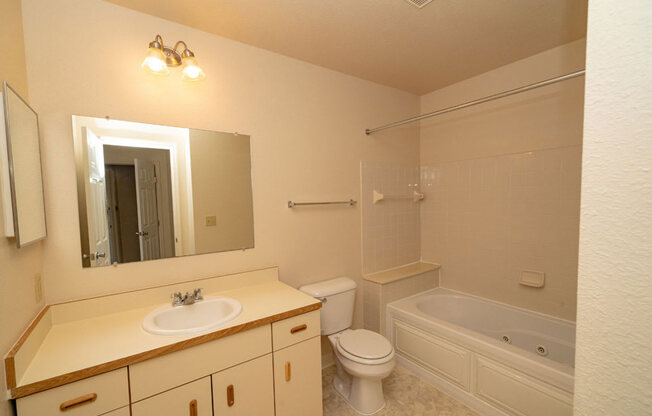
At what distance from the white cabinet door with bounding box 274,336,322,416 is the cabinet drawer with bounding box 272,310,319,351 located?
0.03m

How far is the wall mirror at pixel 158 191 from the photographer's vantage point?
1.44 meters

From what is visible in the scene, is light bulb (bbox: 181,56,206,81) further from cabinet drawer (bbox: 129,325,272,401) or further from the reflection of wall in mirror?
cabinet drawer (bbox: 129,325,272,401)

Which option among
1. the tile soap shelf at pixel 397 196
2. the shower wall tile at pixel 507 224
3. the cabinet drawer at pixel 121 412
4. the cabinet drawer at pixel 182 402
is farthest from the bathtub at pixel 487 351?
the cabinet drawer at pixel 121 412

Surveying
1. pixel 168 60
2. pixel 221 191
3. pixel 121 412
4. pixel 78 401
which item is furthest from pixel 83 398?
pixel 168 60

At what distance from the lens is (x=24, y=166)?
1103mm

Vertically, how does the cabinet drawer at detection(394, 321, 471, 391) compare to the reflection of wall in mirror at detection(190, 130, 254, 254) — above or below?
below

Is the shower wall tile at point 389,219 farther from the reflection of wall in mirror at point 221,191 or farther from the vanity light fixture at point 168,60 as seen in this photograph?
the vanity light fixture at point 168,60

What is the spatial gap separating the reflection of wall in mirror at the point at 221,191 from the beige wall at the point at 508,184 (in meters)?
1.99

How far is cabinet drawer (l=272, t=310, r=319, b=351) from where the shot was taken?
1.46 m

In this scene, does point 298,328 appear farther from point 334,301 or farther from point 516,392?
point 516,392

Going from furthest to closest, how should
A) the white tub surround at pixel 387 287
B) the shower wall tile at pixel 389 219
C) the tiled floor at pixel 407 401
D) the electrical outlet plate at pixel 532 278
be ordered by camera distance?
the shower wall tile at pixel 389 219 → the white tub surround at pixel 387 287 → the electrical outlet plate at pixel 532 278 → the tiled floor at pixel 407 401

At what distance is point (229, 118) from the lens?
72.7 inches

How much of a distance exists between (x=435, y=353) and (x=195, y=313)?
68.6 inches

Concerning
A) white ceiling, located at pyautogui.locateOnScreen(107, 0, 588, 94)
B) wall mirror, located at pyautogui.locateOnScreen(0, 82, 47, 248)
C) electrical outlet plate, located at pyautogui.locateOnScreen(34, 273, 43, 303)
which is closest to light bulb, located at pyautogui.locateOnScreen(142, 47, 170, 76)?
white ceiling, located at pyautogui.locateOnScreen(107, 0, 588, 94)
